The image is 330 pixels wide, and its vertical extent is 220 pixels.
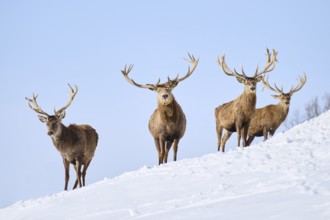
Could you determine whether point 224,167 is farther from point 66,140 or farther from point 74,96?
point 74,96

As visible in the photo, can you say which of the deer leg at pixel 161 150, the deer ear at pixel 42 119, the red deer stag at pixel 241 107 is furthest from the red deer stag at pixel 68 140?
the red deer stag at pixel 241 107

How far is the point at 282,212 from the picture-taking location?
4.98 metres

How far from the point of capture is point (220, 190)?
6.27 meters

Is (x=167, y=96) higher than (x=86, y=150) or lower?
higher

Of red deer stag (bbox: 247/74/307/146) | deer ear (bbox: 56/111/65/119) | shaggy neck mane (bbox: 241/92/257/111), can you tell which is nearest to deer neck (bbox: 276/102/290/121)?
red deer stag (bbox: 247/74/307/146)

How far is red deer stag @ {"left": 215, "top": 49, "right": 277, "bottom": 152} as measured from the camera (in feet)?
41.0

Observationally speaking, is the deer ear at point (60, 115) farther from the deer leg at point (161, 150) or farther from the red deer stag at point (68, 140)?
the deer leg at point (161, 150)

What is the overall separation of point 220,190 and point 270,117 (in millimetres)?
10252

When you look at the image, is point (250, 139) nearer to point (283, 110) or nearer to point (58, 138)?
point (283, 110)

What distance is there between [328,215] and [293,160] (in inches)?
96.1

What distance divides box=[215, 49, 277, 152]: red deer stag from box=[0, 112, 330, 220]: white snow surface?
3595 millimetres

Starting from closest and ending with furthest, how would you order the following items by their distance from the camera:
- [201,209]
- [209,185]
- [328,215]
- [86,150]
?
[328,215], [201,209], [209,185], [86,150]

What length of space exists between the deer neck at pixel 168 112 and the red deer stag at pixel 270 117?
549 centimetres

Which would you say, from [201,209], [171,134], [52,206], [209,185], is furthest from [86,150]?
[201,209]
